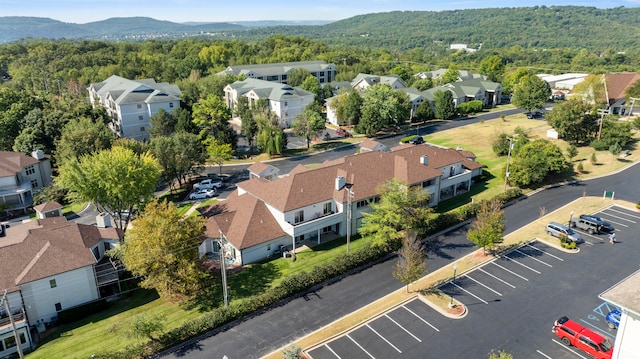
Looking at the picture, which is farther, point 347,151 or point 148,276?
point 347,151

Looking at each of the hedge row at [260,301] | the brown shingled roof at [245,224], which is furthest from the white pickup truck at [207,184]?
the hedge row at [260,301]

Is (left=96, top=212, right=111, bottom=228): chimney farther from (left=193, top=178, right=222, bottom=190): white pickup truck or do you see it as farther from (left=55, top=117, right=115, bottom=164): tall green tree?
(left=55, top=117, right=115, bottom=164): tall green tree

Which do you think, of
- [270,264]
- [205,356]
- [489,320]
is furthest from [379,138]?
[205,356]

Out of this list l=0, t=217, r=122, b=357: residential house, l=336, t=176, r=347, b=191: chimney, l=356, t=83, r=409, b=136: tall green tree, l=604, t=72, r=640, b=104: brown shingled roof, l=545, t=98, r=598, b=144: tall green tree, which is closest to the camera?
l=0, t=217, r=122, b=357: residential house

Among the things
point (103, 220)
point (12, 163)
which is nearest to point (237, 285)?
point (103, 220)

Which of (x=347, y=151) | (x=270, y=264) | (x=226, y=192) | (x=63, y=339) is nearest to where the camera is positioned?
(x=63, y=339)

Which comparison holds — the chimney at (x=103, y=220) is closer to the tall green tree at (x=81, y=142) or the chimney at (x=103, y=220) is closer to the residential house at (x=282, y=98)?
the tall green tree at (x=81, y=142)

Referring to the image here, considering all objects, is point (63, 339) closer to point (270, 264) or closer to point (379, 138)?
point (270, 264)

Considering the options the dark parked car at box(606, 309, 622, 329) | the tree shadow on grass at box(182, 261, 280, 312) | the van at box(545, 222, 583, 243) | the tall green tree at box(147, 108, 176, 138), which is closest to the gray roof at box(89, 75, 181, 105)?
the tall green tree at box(147, 108, 176, 138)
